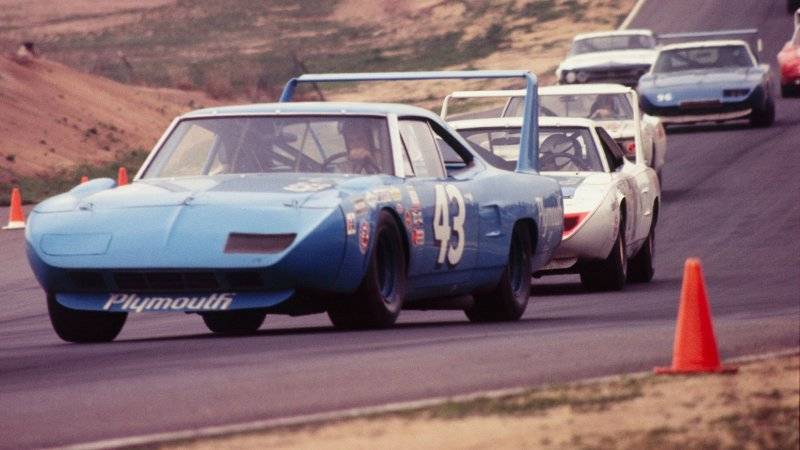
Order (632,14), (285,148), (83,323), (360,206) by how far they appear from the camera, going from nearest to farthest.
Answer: (360,206) < (83,323) < (285,148) < (632,14)

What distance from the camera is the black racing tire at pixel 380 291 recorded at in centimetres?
1084

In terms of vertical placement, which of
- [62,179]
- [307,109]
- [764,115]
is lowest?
[764,115]

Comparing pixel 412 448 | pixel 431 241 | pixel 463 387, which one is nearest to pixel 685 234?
pixel 431 241

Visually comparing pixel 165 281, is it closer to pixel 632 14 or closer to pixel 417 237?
pixel 417 237

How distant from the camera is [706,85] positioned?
30922 mm

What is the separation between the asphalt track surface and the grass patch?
9.48m

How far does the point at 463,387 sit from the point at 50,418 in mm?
1673

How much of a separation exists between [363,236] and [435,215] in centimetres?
103

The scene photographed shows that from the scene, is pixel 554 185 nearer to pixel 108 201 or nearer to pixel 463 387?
pixel 108 201

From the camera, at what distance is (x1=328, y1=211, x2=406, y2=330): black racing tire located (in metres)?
10.8

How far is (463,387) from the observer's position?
8.64 meters

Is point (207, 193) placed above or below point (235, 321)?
above

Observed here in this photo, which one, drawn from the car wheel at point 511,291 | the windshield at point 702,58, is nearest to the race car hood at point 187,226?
the car wheel at point 511,291

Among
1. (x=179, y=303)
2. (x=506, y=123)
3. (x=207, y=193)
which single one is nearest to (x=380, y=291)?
(x=207, y=193)
